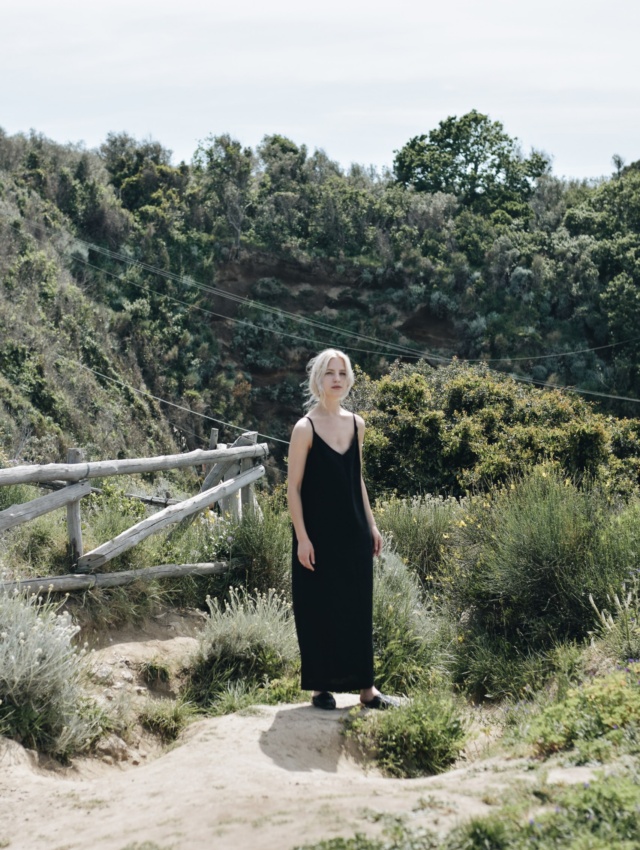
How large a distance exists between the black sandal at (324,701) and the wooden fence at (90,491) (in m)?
1.89

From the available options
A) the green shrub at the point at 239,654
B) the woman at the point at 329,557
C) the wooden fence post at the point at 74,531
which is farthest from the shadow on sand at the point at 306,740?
the wooden fence post at the point at 74,531

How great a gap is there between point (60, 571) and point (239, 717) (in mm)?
1979

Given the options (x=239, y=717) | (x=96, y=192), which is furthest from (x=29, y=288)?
(x=239, y=717)

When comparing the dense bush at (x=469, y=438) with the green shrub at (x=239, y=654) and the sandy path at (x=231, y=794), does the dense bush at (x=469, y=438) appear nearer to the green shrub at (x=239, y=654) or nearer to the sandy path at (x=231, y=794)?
the green shrub at (x=239, y=654)

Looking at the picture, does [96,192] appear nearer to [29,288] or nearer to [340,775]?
[29,288]

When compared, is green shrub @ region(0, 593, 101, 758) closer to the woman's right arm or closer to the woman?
the woman

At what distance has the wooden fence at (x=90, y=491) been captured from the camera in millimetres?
5956

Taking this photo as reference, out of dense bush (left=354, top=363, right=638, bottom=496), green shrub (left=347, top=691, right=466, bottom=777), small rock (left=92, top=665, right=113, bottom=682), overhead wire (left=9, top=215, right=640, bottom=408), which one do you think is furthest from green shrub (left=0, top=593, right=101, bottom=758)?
overhead wire (left=9, top=215, right=640, bottom=408)

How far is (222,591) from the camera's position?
730 centimetres

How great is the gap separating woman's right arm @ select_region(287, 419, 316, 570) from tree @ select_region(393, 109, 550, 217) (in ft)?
156

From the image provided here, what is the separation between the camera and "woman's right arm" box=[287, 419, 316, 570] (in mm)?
5078

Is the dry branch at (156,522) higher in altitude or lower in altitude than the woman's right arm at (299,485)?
lower

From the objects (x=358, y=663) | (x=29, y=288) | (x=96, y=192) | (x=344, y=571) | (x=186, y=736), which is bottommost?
(x=186, y=736)

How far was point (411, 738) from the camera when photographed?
475 centimetres
